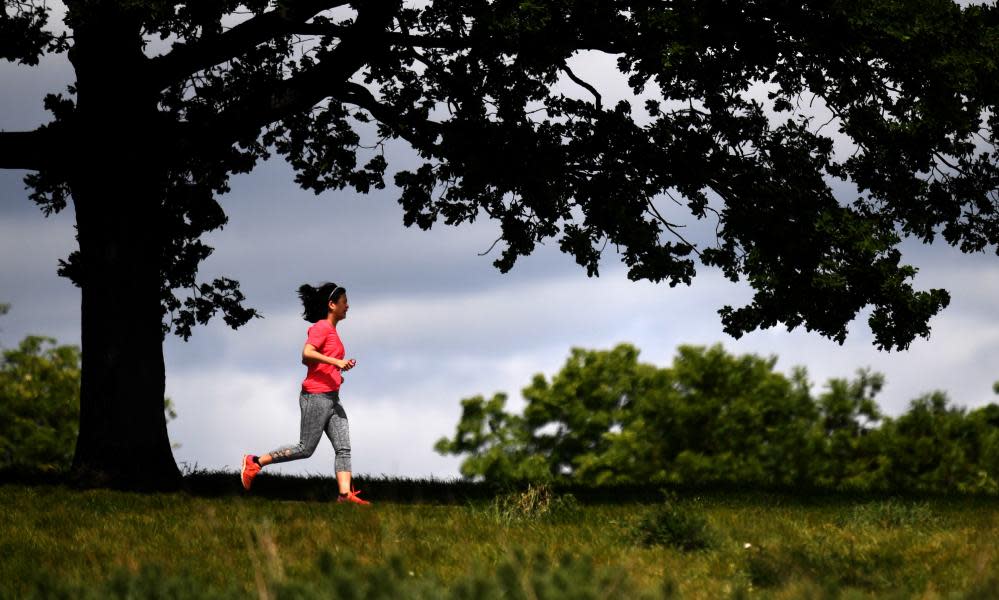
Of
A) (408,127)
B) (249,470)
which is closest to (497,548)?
(249,470)

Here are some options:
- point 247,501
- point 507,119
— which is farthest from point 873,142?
point 247,501

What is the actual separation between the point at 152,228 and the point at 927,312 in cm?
1088

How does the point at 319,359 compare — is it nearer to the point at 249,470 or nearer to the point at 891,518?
the point at 249,470

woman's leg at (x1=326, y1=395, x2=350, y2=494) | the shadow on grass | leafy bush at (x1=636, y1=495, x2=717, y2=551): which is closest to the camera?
leafy bush at (x1=636, y1=495, x2=717, y2=551)

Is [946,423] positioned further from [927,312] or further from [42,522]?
[42,522]

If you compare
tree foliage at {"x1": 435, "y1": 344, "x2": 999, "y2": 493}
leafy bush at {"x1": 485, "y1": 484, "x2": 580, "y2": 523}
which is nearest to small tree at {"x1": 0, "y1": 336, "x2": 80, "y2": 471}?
tree foliage at {"x1": 435, "y1": 344, "x2": 999, "y2": 493}

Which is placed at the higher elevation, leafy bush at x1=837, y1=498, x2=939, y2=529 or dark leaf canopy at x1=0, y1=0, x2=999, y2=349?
dark leaf canopy at x1=0, y1=0, x2=999, y2=349

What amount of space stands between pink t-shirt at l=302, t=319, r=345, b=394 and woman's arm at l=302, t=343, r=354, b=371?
81mm

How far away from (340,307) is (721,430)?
25.7 metres

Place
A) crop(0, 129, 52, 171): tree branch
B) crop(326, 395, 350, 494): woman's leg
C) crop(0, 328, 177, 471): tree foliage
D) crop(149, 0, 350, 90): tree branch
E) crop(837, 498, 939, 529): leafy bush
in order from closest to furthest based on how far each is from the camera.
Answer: crop(837, 498, 939, 529): leafy bush < crop(326, 395, 350, 494): woman's leg < crop(149, 0, 350, 90): tree branch < crop(0, 129, 52, 171): tree branch < crop(0, 328, 177, 471): tree foliage

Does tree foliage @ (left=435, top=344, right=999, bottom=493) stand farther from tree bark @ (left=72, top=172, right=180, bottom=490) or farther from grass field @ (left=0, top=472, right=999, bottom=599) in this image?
grass field @ (left=0, top=472, right=999, bottom=599)

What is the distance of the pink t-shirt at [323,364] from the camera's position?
44.2 feet

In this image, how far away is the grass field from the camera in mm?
6078

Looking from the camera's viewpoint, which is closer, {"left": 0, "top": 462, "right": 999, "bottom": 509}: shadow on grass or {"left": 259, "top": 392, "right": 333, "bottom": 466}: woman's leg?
{"left": 259, "top": 392, "right": 333, "bottom": 466}: woman's leg
